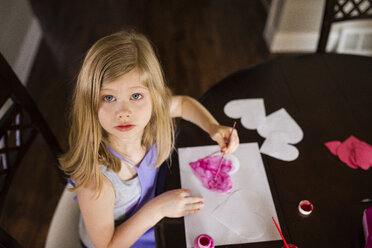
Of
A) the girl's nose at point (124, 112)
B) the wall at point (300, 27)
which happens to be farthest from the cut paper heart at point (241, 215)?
the wall at point (300, 27)

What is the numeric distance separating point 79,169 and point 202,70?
5.51 feet

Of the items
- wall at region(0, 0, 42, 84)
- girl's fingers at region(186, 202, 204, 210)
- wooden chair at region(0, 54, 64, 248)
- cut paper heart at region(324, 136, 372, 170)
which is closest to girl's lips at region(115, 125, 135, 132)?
girl's fingers at region(186, 202, 204, 210)

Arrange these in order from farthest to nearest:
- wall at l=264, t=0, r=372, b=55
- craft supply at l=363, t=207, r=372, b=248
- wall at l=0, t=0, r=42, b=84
A: wall at l=264, t=0, r=372, b=55, wall at l=0, t=0, r=42, b=84, craft supply at l=363, t=207, r=372, b=248

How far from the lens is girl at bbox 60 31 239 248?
795mm

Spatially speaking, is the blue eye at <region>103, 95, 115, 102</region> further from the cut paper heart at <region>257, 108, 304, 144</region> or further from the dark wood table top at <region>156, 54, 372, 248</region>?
the cut paper heart at <region>257, 108, 304, 144</region>

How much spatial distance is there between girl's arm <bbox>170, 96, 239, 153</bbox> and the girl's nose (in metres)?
0.31

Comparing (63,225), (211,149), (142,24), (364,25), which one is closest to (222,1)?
(142,24)

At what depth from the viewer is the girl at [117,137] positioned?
0.79 metres

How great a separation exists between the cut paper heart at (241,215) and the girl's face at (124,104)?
1.04 feet

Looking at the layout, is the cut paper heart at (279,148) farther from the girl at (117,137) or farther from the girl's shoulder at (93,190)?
the girl's shoulder at (93,190)

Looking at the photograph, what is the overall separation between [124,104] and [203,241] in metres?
0.39

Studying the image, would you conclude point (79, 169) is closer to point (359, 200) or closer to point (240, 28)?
point (359, 200)

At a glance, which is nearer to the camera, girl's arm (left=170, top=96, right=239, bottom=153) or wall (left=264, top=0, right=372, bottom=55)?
girl's arm (left=170, top=96, right=239, bottom=153)

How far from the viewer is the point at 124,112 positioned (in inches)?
31.1
